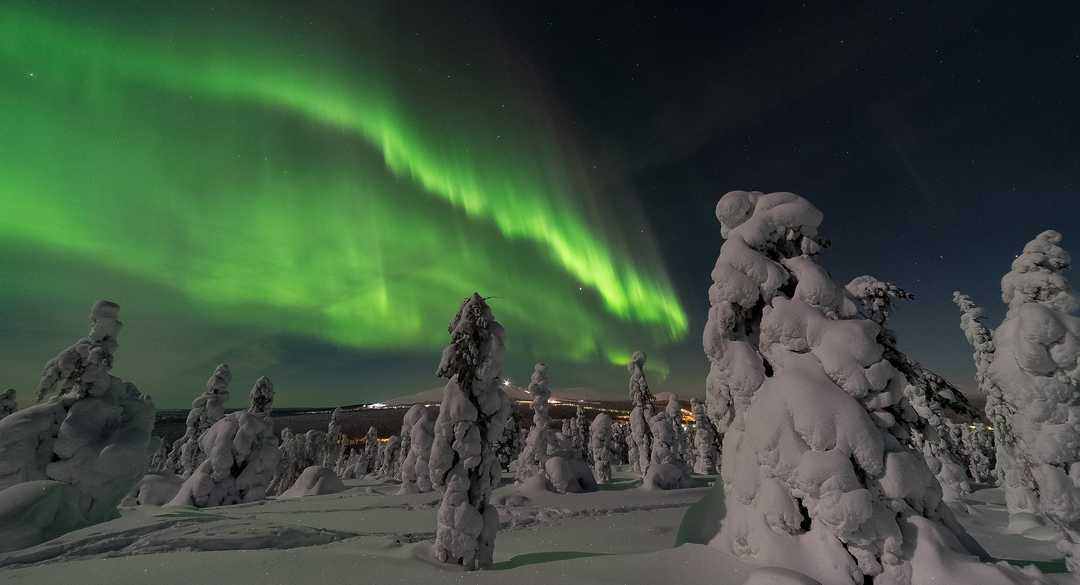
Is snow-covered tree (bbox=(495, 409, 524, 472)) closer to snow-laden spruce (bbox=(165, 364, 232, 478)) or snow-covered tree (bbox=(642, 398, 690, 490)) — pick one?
snow-covered tree (bbox=(642, 398, 690, 490))

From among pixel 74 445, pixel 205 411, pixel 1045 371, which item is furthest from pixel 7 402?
pixel 1045 371

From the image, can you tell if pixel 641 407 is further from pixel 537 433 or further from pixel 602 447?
pixel 537 433

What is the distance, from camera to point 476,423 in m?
10.5

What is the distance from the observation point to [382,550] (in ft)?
32.4

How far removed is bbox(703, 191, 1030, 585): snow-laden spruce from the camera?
6219 mm

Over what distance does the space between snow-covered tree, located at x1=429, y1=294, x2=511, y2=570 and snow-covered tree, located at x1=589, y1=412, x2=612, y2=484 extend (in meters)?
31.6

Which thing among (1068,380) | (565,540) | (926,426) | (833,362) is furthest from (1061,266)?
(565,540)

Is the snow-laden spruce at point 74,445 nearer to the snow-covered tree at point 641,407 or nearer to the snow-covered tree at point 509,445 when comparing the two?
the snow-covered tree at point 641,407

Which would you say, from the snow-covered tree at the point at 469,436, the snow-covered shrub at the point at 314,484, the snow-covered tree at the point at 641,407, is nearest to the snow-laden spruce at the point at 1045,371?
the snow-covered tree at the point at 469,436

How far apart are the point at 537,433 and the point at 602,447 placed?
1087cm

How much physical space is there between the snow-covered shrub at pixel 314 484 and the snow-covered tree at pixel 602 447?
22.1 metres

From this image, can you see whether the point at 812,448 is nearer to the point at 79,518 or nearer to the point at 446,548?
the point at 446,548

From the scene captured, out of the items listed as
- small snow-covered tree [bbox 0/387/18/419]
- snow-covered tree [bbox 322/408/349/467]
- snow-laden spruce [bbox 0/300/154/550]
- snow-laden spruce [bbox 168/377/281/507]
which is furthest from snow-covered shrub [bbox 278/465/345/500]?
snow-covered tree [bbox 322/408/349/467]

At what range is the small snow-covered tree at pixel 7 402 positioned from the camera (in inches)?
1133
